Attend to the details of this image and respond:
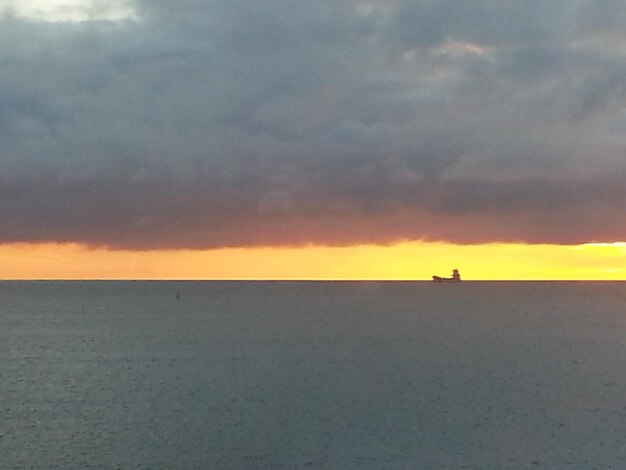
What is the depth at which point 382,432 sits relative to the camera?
73312 mm

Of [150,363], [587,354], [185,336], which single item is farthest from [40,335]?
[587,354]

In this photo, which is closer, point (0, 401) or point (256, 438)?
point (256, 438)

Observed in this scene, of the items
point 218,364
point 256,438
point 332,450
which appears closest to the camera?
point 332,450

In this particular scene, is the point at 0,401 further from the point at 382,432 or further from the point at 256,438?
the point at 382,432

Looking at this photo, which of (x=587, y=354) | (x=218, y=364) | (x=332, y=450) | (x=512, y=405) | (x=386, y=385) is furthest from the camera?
(x=587, y=354)

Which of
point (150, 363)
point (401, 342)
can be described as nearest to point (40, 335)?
point (150, 363)

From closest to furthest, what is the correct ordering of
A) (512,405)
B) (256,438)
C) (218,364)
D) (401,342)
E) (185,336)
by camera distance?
(256,438)
(512,405)
(218,364)
(401,342)
(185,336)

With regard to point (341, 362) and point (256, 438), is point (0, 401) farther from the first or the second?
point (341, 362)

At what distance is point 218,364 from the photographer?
429ft

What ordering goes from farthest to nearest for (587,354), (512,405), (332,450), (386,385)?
(587,354) → (386,385) → (512,405) → (332,450)

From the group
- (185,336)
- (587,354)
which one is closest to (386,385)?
(587,354)

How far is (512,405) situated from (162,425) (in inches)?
1458

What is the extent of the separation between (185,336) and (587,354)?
285 ft

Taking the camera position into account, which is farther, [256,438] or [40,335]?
[40,335]
